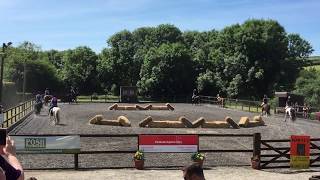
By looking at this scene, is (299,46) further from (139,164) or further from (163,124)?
(139,164)

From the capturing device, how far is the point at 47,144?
64.5 feet

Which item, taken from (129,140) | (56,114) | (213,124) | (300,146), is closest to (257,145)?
(300,146)

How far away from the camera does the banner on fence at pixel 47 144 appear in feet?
64.0

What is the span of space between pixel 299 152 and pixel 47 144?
9.83 m

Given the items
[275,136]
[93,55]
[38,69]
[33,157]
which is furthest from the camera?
[93,55]

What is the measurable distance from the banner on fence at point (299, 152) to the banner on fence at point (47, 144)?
8394mm

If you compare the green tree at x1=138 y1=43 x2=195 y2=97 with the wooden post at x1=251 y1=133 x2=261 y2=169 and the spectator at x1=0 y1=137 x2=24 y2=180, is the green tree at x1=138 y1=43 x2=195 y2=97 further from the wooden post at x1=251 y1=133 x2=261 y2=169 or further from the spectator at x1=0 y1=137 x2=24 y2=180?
the spectator at x1=0 y1=137 x2=24 y2=180

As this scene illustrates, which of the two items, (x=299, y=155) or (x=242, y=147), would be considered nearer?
(x=299, y=155)

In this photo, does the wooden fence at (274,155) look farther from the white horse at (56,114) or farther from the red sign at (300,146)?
the white horse at (56,114)

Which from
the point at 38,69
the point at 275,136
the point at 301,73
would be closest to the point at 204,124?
the point at 275,136

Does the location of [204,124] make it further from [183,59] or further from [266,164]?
[183,59]

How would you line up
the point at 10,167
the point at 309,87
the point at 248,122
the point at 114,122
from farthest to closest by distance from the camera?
the point at 309,87 → the point at 248,122 → the point at 114,122 → the point at 10,167

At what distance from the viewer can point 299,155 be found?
69.4ft

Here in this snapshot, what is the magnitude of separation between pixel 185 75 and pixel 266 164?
2725 inches
